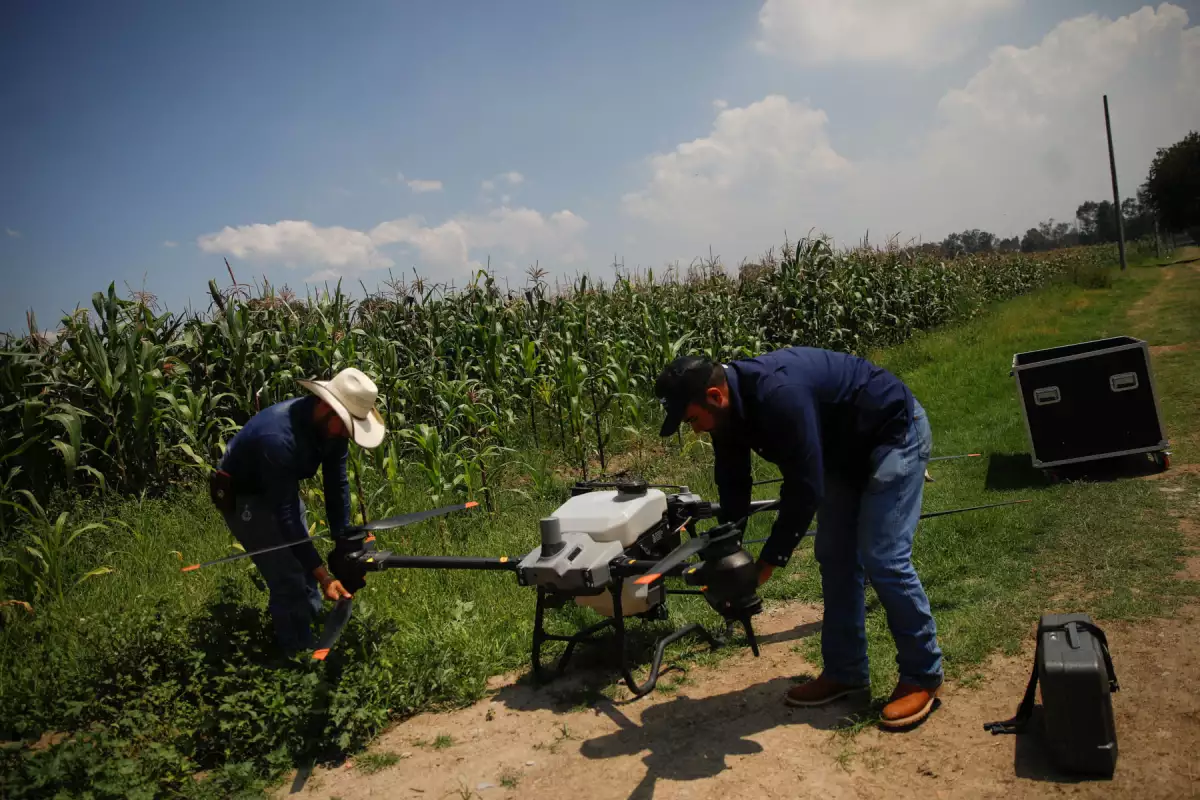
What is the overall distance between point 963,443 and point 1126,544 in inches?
145

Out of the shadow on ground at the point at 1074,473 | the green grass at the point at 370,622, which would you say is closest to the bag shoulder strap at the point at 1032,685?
the green grass at the point at 370,622

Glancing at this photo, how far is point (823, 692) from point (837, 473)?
1105 mm

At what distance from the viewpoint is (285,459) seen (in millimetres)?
4160

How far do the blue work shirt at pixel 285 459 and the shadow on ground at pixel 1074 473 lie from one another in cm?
597

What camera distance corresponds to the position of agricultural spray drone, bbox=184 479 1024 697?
3303 mm

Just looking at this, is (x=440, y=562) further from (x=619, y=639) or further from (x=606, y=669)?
(x=606, y=669)

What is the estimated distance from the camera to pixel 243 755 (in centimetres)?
379

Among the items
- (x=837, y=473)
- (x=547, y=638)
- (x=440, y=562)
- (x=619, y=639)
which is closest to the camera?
(x=837, y=473)

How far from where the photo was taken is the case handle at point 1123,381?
686cm

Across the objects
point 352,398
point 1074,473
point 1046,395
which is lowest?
point 1074,473

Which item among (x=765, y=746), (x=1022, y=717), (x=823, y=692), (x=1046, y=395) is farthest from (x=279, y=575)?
(x=1046, y=395)

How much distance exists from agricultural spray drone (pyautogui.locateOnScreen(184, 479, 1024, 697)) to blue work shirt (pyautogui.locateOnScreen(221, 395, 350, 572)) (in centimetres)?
37

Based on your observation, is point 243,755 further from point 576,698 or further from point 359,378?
point 359,378

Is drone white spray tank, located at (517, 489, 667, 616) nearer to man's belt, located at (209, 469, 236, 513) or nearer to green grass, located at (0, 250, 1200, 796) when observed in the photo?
green grass, located at (0, 250, 1200, 796)
